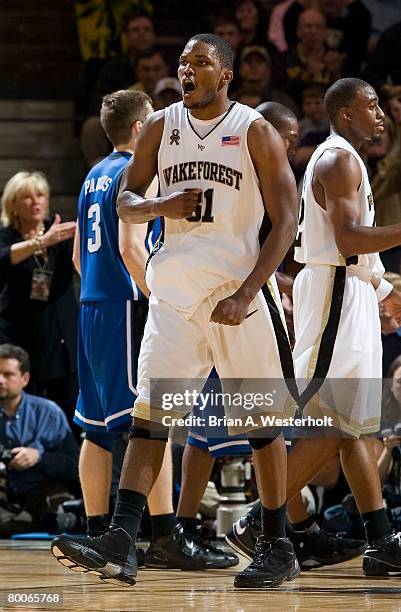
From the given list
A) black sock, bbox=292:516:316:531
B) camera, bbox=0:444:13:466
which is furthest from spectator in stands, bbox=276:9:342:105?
black sock, bbox=292:516:316:531

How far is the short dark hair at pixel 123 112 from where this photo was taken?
535cm

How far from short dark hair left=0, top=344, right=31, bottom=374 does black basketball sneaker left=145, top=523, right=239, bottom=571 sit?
2.35m

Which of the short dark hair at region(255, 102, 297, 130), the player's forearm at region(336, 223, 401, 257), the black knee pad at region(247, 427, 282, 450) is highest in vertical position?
the short dark hair at region(255, 102, 297, 130)

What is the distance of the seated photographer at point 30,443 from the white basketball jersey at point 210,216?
3112 millimetres

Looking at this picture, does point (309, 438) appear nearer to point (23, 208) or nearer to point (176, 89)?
point (23, 208)

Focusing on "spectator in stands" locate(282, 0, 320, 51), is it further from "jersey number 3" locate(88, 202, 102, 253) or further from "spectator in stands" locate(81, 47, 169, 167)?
"jersey number 3" locate(88, 202, 102, 253)

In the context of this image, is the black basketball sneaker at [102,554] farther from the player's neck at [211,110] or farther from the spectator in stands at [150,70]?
the spectator in stands at [150,70]

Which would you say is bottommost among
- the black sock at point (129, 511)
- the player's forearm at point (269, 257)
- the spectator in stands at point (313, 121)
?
the black sock at point (129, 511)

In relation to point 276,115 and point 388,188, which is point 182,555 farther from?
point 388,188

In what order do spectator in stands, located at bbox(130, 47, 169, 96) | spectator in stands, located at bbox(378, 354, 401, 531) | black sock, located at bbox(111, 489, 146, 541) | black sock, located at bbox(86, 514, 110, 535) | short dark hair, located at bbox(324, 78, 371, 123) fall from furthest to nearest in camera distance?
1. spectator in stands, located at bbox(130, 47, 169, 96)
2. spectator in stands, located at bbox(378, 354, 401, 531)
3. black sock, located at bbox(86, 514, 110, 535)
4. short dark hair, located at bbox(324, 78, 371, 123)
5. black sock, located at bbox(111, 489, 146, 541)

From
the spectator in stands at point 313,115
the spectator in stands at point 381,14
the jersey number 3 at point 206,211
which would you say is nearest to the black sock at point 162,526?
the jersey number 3 at point 206,211

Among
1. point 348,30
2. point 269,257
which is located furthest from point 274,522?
point 348,30

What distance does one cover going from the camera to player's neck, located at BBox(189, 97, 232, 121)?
4398mm

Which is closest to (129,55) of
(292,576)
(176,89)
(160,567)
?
(176,89)
